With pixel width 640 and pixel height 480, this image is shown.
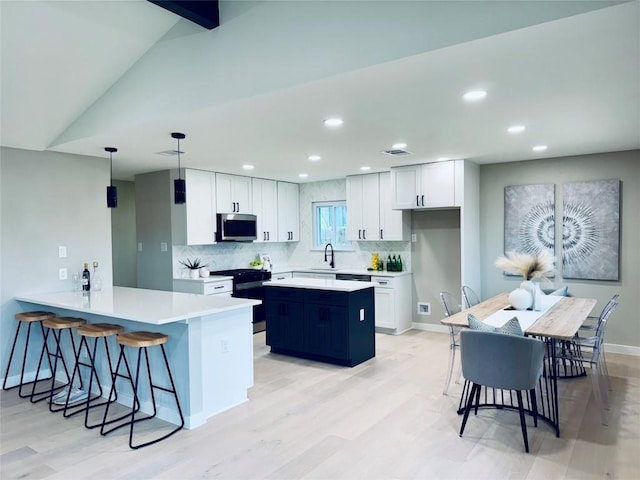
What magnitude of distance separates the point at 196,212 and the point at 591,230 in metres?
4.84

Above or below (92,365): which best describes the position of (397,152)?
above

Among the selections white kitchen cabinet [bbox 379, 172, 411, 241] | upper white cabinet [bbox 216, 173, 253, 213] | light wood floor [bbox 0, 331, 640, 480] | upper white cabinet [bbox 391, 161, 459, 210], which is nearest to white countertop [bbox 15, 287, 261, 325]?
light wood floor [bbox 0, 331, 640, 480]

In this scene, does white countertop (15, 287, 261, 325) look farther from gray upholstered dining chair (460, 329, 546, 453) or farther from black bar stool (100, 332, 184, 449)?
gray upholstered dining chair (460, 329, 546, 453)

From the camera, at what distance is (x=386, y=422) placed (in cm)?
321

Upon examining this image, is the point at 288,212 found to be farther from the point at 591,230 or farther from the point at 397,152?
the point at 591,230

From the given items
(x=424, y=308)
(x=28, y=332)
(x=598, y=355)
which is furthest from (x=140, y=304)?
(x=424, y=308)

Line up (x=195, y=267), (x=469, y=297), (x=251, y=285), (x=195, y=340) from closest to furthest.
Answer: (x=195, y=340), (x=469, y=297), (x=195, y=267), (x=251, y=285)

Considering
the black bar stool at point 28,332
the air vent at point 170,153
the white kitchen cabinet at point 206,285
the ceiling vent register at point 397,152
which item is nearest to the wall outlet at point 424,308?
the ceiling vent register at point 397,152

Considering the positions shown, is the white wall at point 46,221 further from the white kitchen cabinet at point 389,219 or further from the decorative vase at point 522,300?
the decorative vase at point 522,300

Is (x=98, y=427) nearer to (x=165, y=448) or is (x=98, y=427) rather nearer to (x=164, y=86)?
(x=165, y=448)

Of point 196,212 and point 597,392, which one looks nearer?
point 597,392

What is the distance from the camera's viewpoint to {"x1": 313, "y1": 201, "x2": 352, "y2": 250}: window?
716cm

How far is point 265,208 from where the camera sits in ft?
22.5

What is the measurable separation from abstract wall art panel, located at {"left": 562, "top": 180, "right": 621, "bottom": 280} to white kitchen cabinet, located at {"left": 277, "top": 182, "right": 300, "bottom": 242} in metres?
4.05
